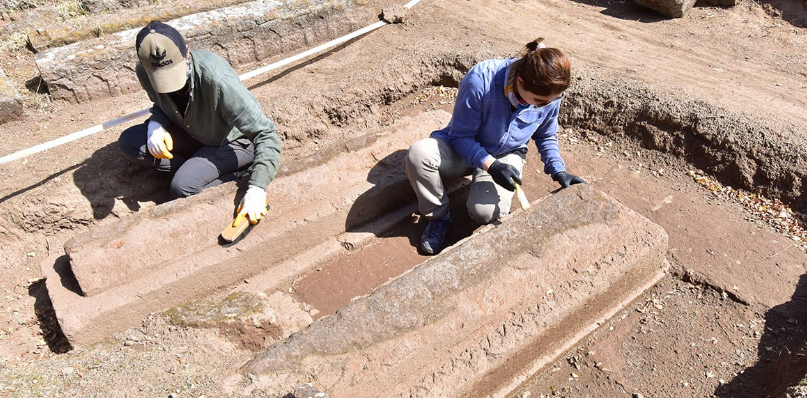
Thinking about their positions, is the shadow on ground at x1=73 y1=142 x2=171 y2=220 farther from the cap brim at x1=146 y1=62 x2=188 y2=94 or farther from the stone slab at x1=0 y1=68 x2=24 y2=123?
the cap brim at x1=146 y1=62 x2=188 y2=94

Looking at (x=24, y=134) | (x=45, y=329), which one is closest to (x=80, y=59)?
(x=24, y=134)

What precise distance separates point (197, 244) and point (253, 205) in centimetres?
38

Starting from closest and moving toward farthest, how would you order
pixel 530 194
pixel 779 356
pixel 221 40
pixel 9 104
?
pixel 779 356 < pixel 530 194 < pixel 9 104 < pixel 221 40

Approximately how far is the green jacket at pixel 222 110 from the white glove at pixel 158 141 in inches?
4.4

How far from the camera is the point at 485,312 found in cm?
250

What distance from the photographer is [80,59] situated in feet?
15.0

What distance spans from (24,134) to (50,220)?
3.61 feet

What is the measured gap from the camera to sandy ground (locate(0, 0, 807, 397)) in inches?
104

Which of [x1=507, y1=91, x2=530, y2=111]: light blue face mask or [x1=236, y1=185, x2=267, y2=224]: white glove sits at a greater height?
[x1=507, y1=91, x2=530, y2=111]: light blue face mask

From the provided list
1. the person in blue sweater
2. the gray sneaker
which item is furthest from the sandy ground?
the person in blue sweater

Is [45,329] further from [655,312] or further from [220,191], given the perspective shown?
[655,312]

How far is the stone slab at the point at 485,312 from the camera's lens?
224 centimetres

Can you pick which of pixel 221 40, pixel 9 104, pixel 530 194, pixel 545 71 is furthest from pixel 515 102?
pixel 9 104

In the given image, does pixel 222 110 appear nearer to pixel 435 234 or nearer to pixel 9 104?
pixel 435 234
